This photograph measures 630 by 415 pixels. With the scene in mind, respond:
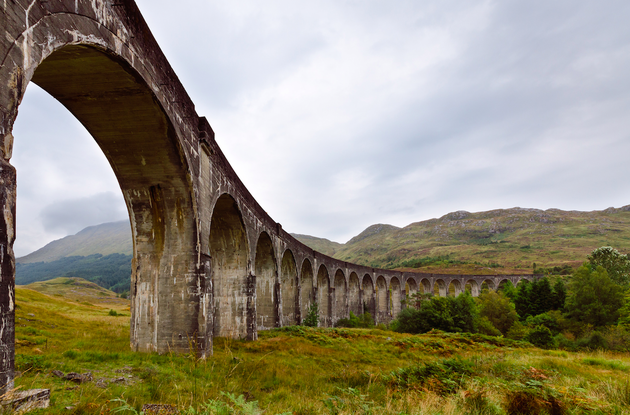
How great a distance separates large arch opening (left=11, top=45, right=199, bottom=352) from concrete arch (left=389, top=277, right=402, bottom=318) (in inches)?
1607

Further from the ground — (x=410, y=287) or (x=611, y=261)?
(x=611, y=261)

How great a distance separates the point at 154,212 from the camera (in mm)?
9336

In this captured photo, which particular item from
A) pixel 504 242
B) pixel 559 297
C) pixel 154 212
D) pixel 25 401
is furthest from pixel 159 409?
pixel 504 242

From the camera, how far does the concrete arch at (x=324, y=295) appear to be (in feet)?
98.2

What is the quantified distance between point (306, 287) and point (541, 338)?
669 inches

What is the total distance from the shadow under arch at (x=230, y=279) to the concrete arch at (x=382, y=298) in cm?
3166

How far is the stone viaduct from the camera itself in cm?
366

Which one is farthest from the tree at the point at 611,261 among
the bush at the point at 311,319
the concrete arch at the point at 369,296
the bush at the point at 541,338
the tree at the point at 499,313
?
the bush at the point at 311,319

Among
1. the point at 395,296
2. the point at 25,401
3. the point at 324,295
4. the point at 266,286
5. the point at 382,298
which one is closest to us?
the point at 25,401

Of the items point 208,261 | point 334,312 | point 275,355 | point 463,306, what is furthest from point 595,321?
point 208,261

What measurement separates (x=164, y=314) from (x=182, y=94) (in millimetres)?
5885

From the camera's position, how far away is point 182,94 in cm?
910

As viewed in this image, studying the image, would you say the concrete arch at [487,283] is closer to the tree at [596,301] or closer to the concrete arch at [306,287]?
the tree at [596,301]

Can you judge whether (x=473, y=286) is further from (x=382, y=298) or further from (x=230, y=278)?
(x=230, y=278)
